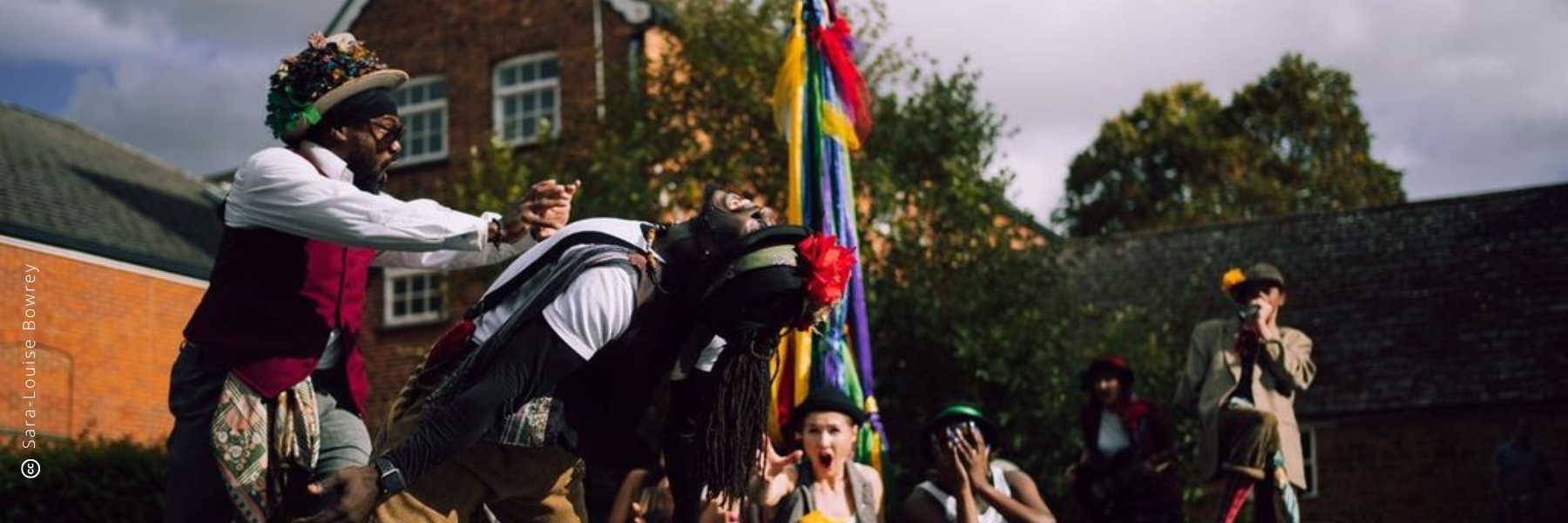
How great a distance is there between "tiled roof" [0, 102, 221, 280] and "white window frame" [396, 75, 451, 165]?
2.63 meters

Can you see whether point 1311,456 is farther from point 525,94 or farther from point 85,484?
point 85,484

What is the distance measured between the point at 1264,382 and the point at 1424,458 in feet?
63.9

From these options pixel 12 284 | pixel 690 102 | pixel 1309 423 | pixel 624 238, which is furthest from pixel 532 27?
pixel 624 238

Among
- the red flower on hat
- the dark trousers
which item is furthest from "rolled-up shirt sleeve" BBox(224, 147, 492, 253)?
the dark trousers

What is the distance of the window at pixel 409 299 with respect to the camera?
24.2 meters

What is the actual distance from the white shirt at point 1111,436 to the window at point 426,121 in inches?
627

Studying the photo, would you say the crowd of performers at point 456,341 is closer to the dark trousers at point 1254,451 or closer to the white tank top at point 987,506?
the white tank top at point 987,506

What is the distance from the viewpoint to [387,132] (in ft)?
A: 16.4

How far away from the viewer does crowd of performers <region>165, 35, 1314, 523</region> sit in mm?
4484

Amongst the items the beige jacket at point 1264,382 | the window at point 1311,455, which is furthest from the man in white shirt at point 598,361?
the window at point 1311,455

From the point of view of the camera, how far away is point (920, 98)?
61.1 feet

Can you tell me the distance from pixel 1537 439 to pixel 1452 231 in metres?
4.37

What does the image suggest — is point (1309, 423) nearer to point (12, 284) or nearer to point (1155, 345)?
point (1155, 345)

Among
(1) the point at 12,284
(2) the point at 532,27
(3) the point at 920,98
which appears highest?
(2) the point at 532,27
